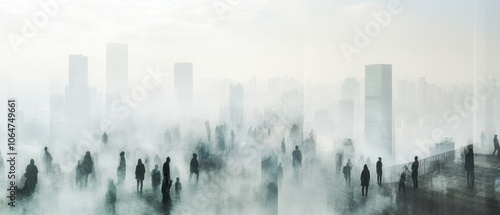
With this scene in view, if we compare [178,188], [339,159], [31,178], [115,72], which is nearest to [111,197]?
[178,188]

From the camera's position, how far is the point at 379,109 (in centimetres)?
710

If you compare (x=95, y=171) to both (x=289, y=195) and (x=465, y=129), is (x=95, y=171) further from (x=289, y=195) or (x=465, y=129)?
(x=465, y=129)

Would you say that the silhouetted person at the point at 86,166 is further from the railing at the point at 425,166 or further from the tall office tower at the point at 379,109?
the railing at the point at 425,166

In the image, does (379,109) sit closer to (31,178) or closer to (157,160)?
(157,160)

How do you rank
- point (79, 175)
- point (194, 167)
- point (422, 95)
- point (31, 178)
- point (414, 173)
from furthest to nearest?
1. point (422, 95)
2. point (414, 173)
3. point (194, 167)
4. point (79, 175)
5. point (31, 178)

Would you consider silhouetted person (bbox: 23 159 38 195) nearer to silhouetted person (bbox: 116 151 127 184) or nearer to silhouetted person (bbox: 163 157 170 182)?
silhouetted person (bbox: 116 151 127 184)


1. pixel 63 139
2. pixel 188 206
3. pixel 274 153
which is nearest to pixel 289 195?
pixel 274 153

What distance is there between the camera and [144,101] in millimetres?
6266

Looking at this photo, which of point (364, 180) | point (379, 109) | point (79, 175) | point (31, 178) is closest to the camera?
point (31, 178)

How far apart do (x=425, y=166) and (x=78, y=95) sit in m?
4.84

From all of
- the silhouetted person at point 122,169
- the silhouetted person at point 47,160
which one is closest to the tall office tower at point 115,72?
the silhouetted person at point 122,169

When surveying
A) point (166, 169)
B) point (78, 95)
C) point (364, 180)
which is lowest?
point (364, 180)

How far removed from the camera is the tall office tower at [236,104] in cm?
659

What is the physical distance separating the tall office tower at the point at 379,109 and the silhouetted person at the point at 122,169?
3310 millimetres
